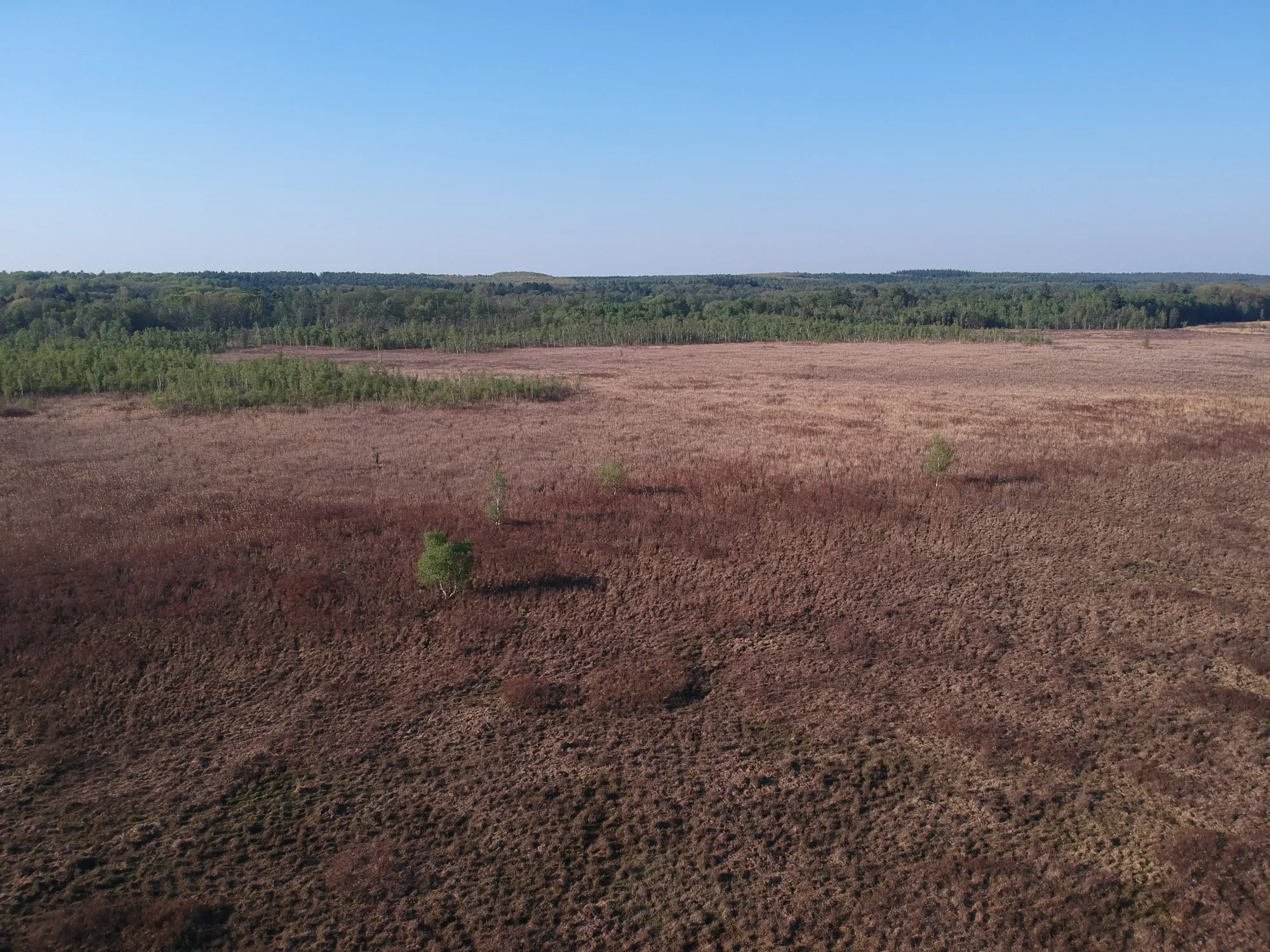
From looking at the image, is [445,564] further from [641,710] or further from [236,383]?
[236,383]

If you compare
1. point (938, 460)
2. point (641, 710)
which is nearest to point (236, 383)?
point (938, 460)

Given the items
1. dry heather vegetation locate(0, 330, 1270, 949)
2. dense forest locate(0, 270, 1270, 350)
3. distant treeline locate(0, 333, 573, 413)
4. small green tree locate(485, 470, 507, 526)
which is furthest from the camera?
dense forest locate(0, 270, 1270, 350)

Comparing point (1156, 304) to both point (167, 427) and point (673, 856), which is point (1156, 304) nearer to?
point (167, 427)

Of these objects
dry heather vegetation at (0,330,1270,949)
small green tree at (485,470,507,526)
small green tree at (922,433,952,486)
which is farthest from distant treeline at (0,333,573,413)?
small green tree at (922,433,952,486)

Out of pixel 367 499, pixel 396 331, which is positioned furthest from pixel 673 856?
pixel 396 331

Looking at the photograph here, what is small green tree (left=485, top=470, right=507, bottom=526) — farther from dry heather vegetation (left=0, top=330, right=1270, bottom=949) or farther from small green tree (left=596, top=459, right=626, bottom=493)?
small green tree (left=596, top=459, right=626, bottom=493)

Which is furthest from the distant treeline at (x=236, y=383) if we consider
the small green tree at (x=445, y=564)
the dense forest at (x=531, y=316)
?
the small green tree at (x=445, y=564)
